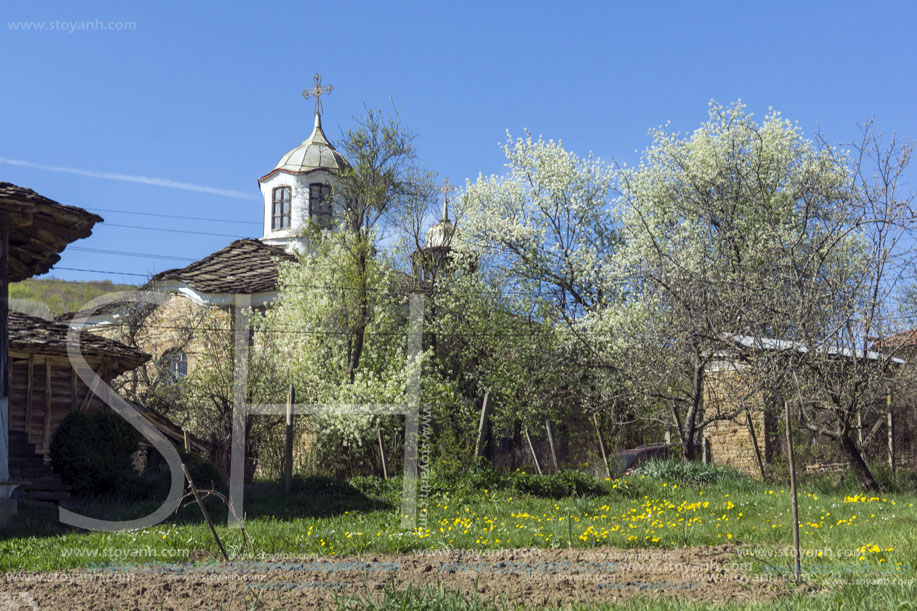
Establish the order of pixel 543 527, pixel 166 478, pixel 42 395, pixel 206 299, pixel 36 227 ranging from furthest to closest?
1. pixel 206 299
2. pixel 42 395
3. pixel 166 478
4. pixel 36 227
5. pixel 543 527

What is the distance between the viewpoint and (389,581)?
568cm

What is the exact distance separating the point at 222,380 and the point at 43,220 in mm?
7835

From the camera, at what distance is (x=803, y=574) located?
5.87m

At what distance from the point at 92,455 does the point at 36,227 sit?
4449 mm

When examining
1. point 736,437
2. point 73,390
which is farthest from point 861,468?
point 73,390

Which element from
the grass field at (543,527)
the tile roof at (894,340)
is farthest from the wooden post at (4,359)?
the tile roof at (894,340)

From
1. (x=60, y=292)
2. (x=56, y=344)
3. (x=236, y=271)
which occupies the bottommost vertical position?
(x=56, y=344)

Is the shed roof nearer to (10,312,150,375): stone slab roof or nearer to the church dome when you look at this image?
(10,312,150,375): stone slab roof

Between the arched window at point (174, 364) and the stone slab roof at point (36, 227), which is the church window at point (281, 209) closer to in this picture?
the arched window at point (174, 364)

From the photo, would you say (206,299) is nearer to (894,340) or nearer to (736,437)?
(736,437)

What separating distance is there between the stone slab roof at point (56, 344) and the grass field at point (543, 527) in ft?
14.2

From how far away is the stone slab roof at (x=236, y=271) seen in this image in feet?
78.5

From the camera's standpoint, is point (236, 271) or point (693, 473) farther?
point (236, 271)

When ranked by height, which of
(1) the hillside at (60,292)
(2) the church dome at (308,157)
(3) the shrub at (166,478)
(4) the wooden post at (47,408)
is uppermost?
(2) the church dome at (308,157)
